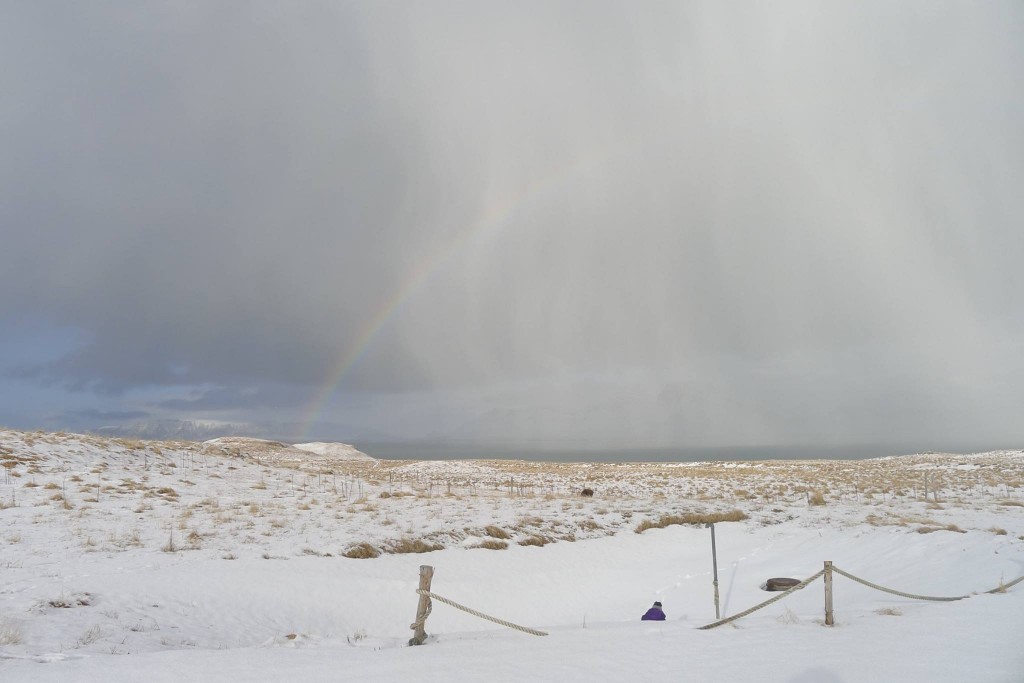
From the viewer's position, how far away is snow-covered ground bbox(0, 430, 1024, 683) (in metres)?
7.70

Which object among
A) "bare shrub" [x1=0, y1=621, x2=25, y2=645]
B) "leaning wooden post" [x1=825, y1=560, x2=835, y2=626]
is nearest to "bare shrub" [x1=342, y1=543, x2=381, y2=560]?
"bare shrub" [x1=0, y1=621, x2=25, y2=645]

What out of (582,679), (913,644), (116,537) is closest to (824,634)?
(913,644)

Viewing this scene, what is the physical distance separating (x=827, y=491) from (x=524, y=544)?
970 inches

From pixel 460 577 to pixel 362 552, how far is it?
3233 mm

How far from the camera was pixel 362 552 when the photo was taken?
17.5 meters

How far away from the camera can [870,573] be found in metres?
16.2

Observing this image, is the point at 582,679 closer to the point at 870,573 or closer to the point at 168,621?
the point at 168,621

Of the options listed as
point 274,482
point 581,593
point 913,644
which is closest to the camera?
point 913,644

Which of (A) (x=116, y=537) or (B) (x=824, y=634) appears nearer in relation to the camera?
(B) (x=824, y=634)

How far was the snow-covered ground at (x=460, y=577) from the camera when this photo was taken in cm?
770

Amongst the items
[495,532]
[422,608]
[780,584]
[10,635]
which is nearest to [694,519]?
[780,584]

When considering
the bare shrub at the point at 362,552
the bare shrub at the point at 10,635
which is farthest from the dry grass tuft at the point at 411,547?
the bare shrub at the point at 10,635

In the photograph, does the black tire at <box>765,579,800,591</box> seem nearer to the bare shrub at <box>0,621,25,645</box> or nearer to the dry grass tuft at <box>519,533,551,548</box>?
the dry grass tuft at <box>519,533,551,548</box>

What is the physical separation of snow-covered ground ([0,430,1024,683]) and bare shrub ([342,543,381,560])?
109 mm
